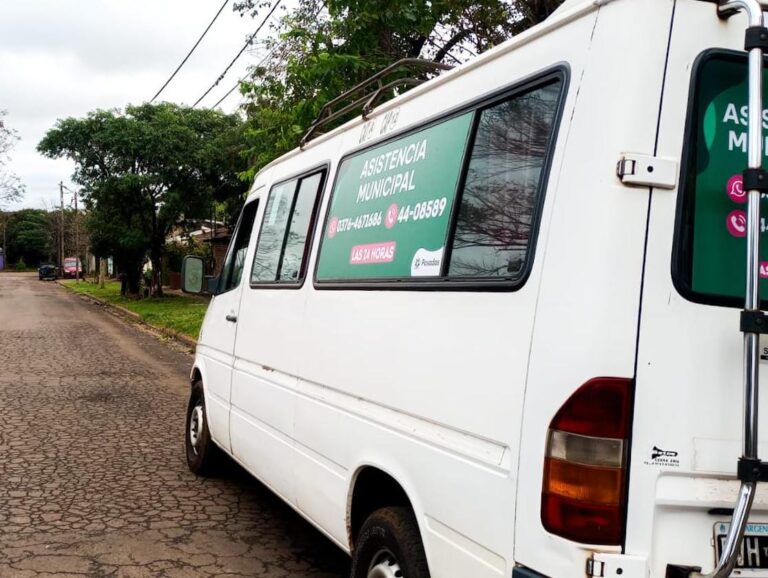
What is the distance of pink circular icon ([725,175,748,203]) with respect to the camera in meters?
2.11

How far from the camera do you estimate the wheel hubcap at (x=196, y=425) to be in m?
5.68

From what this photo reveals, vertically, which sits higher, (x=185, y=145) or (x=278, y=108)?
(x=185, y=145)

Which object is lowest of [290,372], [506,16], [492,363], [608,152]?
[290,372]

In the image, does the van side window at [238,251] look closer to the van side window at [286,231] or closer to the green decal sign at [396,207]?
the van side window at [286,231]

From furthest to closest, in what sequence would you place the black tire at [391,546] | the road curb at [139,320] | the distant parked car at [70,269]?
1. the distant parked car at [70,269]
2. the road curb at [139,320]
3. the black tire at [391,546]

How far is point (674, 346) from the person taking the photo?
6.64ft

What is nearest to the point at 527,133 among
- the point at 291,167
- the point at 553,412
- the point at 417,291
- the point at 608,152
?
the point at 608,152

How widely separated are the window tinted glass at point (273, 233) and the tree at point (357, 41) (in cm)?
351

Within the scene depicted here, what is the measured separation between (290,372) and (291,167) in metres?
1.41

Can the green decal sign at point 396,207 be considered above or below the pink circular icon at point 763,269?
above

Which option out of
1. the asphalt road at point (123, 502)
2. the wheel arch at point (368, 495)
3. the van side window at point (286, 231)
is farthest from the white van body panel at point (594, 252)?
the asphalt road at point (123, 502)

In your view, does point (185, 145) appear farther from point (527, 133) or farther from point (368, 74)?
point (527, 133)

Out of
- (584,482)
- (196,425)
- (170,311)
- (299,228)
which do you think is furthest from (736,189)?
(170,311)

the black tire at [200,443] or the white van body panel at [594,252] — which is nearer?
the white van body panel at [594,252]
